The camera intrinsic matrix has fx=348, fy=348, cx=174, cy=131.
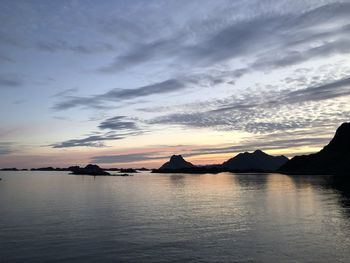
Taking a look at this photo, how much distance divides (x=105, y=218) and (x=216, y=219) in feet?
53.8

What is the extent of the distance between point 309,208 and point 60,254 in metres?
47.4

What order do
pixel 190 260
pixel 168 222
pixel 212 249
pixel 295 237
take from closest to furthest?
pixel 190 260, pixel 212 249, pixel 295 237, pixel 168 222

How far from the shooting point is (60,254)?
3119 cm

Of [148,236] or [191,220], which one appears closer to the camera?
[148,236]

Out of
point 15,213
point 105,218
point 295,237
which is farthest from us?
point 15,213

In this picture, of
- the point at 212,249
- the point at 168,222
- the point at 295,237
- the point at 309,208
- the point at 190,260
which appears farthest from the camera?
the point at 309,208

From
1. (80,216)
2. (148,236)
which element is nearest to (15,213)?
(80,216)

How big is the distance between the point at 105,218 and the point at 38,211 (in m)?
14.4

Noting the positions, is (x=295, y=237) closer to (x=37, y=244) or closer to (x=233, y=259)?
(x=233, y=259)

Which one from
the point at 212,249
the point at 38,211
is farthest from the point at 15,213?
the point at 212,249

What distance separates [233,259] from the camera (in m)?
30.0

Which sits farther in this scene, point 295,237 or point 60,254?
point 295,237

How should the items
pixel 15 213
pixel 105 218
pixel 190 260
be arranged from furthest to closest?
pixel 15 213
pixel 105 218
pixel 190 260

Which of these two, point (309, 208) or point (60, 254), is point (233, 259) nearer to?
point (60, 254)
